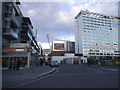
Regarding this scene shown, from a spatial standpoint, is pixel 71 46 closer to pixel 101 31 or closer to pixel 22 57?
pixel 101 31

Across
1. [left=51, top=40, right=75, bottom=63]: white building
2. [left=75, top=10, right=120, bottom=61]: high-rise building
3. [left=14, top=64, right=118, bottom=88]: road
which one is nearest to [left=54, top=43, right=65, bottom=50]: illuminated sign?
[left=51, top=40, right=75, bottom=63]: white building

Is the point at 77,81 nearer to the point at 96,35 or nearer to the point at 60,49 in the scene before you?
the point at 96,35

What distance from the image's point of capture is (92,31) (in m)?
126

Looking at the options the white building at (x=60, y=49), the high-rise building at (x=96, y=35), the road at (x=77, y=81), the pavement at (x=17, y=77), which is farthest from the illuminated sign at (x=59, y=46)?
the road at (x=77, y=81)

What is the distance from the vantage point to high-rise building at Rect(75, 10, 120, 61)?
123312 millimetres

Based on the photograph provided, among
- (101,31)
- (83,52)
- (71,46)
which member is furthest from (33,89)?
(71,46)

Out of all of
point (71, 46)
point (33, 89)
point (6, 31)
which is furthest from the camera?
point (71, 46)

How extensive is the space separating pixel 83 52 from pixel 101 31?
26.8m

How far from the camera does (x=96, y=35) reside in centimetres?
12731

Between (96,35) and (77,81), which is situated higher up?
(96,35)

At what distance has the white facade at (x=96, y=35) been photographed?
4862 inches

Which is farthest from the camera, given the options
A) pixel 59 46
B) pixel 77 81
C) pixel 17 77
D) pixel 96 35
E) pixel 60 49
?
pixel 60 49

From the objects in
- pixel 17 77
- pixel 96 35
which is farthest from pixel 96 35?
pixel 17 77

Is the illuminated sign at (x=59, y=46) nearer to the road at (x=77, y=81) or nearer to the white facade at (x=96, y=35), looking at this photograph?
the white facade at (x=96, y=35)
